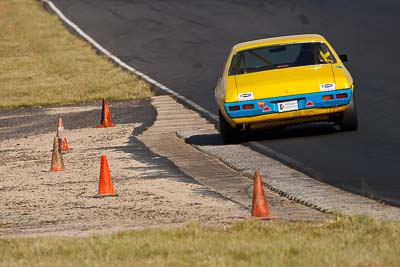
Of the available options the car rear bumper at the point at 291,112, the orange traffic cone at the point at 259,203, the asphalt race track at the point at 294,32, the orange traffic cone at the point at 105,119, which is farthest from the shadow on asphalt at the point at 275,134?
the orange traffic cone at the point at 259,203

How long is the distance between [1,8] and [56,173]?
35.2 meters

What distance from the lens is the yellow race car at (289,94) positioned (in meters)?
16.9

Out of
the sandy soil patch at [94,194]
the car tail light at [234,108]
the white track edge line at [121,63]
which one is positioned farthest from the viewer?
the white track edge line at [121,63]

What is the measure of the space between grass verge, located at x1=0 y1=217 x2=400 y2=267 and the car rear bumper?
690 cm

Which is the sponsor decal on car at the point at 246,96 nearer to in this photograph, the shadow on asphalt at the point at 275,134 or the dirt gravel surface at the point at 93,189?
the shadow on asphalt at the point at 275,134

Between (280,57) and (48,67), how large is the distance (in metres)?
18.1

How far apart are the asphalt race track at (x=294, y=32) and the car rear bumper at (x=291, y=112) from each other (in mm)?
338

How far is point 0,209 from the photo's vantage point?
12.6m

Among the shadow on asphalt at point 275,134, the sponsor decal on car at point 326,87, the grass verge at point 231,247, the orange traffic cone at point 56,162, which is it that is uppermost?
the sponsor decal on car at point 326,87

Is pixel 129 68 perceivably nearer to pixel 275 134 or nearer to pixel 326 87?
pixel 275 134

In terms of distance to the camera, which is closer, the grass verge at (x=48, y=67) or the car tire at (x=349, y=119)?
the car tire at (x=349, y=119)

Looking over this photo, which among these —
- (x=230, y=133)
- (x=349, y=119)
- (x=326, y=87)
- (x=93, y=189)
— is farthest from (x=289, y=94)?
(x=93, y=189)

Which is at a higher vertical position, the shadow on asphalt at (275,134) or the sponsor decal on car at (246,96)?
the sponsor decal on car at (246,96)

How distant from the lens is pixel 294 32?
3350cm
